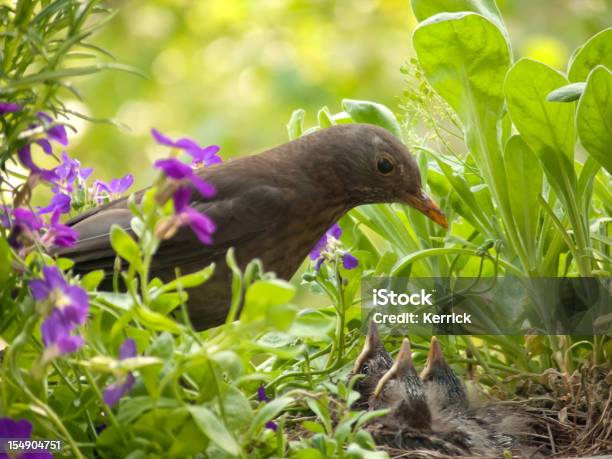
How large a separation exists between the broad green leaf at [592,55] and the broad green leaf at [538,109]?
0.23 feet

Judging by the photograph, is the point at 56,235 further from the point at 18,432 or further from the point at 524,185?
the point at 524,185

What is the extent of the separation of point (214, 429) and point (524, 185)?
2.89 feet

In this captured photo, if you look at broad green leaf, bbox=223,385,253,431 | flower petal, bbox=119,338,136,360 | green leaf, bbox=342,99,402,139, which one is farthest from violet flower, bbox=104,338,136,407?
green leaf, bbox=342,99,402,139

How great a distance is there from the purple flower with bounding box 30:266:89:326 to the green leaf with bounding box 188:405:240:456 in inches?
5.9

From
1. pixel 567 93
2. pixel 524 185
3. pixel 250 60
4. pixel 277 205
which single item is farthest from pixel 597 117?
pixel 250 60

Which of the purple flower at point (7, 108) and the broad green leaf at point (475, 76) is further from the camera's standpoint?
the broad green leaf at point (475, 76)

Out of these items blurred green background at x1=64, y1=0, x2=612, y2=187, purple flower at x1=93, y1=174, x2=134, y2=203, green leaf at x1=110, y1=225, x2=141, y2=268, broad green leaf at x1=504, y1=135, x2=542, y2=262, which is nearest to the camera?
green leaf at x1=110, y1=225, x2=141, y2=268

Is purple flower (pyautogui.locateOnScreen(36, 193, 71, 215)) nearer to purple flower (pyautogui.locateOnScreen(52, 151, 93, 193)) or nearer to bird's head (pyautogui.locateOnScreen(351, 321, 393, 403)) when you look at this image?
purple flower (pyautogui.locateOnScreen(52, 151, 93, 193))

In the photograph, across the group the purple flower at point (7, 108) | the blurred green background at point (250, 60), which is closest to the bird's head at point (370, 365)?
the purple flower at point (7, 108)

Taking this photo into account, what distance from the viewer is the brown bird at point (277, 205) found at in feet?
5.92

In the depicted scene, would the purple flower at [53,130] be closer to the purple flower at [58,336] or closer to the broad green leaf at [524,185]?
the purple flower at [58,336]

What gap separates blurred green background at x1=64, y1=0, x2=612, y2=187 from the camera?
489cm

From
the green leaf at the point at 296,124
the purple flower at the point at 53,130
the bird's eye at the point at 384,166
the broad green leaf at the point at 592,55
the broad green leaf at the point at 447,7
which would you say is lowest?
the purple flower at the point at 53,130

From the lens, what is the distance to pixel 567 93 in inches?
57.9
